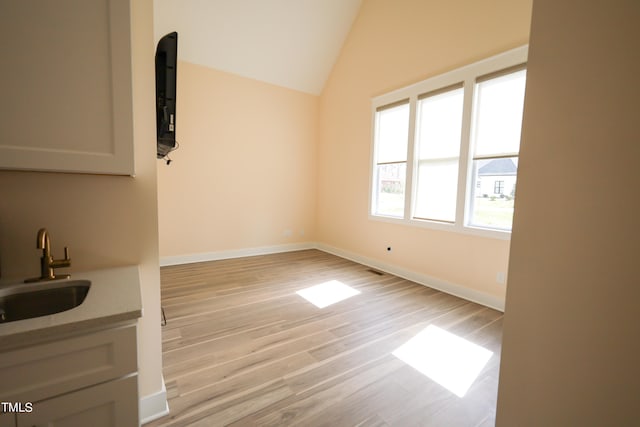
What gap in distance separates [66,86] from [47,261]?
69 centimetres

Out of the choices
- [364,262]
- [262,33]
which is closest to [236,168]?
[262,33]

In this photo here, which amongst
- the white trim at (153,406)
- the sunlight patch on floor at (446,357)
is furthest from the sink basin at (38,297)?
the sunlight patch on floor at (446,357)

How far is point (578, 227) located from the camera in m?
0.82

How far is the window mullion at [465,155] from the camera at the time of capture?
117 inches

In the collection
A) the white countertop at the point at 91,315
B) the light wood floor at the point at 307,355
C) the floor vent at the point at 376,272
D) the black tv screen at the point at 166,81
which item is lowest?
the light wood floor at the point at 307,355

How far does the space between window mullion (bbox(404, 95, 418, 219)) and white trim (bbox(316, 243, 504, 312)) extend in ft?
2.66

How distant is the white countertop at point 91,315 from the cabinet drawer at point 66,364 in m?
0.04

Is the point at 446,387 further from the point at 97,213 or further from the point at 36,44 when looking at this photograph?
the point at 36,44

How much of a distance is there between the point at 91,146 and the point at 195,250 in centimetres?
360

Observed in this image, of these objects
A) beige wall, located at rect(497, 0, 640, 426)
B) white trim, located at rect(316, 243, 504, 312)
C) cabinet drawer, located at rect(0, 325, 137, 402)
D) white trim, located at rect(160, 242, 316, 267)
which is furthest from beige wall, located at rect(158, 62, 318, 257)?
beige wall, located at rect(497, 0, 640, 426)

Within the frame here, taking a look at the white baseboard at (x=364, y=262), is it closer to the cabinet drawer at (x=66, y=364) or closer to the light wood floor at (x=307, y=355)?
the light wood floor at (x=307, y=355)

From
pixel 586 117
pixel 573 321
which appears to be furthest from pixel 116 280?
pixel 586 117

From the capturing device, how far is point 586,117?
0.81 meters

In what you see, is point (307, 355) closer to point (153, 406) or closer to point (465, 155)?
point (153, 406)
